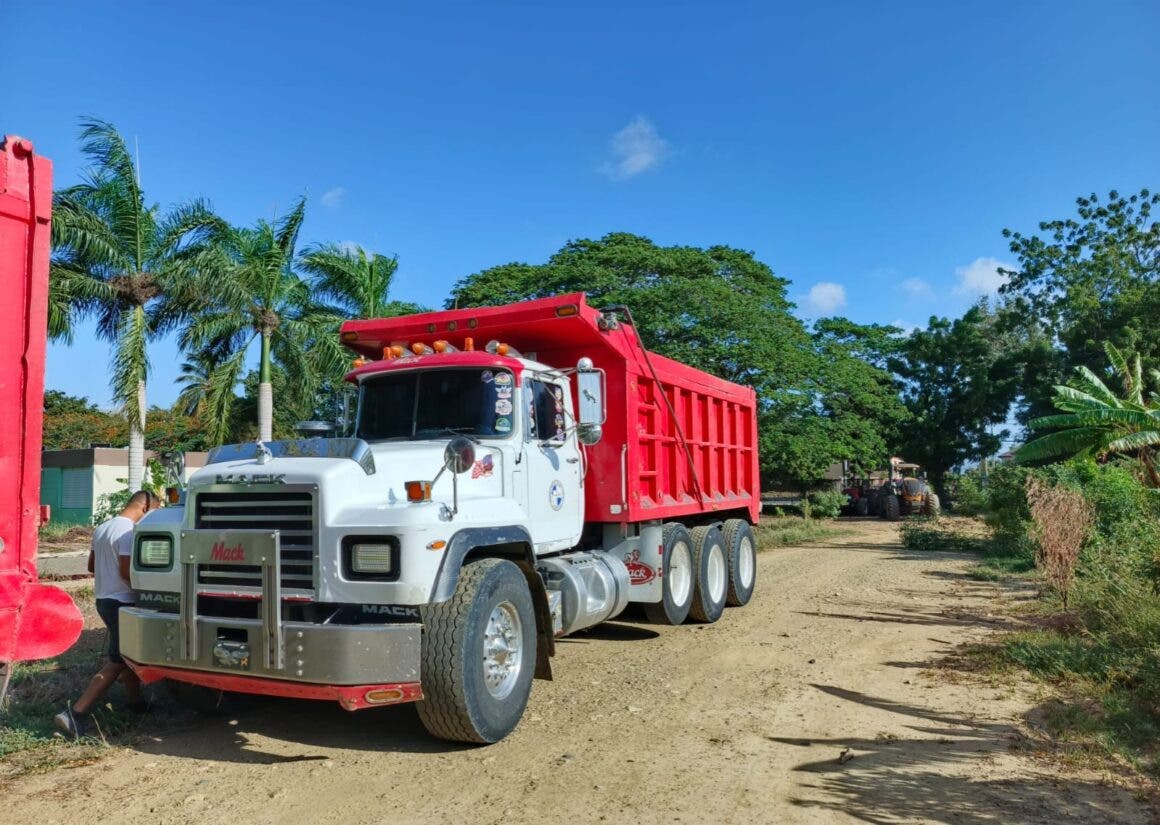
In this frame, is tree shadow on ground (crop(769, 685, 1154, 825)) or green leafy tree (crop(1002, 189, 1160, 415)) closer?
tree shadow on ground (crop(769, 685, 1154, 825))

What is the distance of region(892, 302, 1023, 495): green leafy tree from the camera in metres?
37.8

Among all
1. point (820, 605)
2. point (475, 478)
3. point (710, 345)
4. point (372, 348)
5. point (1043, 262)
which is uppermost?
point (1043, 262)

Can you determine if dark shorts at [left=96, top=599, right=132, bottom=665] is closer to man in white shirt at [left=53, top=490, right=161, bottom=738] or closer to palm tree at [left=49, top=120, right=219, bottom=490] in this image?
man in white shirt at [left=53, top=490, right=161, bottom=738]

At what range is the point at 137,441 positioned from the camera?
58.4ft

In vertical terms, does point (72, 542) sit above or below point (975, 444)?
below

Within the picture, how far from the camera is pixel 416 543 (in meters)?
4.76

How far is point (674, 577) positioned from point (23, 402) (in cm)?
678

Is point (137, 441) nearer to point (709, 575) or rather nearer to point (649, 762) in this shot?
point (709, 575)

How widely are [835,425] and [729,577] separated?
18.7 m

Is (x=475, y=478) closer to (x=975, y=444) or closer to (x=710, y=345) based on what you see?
(x=710, y=345)

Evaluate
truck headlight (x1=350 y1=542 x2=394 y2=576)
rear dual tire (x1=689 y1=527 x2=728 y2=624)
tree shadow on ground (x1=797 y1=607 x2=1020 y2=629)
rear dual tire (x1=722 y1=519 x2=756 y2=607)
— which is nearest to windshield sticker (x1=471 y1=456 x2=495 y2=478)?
truck headlight (x1=350 y1=542 x2=394 y2=576)

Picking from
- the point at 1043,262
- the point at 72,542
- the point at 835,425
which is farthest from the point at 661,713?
the point at 1043,262

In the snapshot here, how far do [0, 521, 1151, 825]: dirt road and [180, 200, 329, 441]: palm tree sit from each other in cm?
1288

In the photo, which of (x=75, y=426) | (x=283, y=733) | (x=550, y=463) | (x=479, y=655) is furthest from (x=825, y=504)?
(x=75, y=426)
